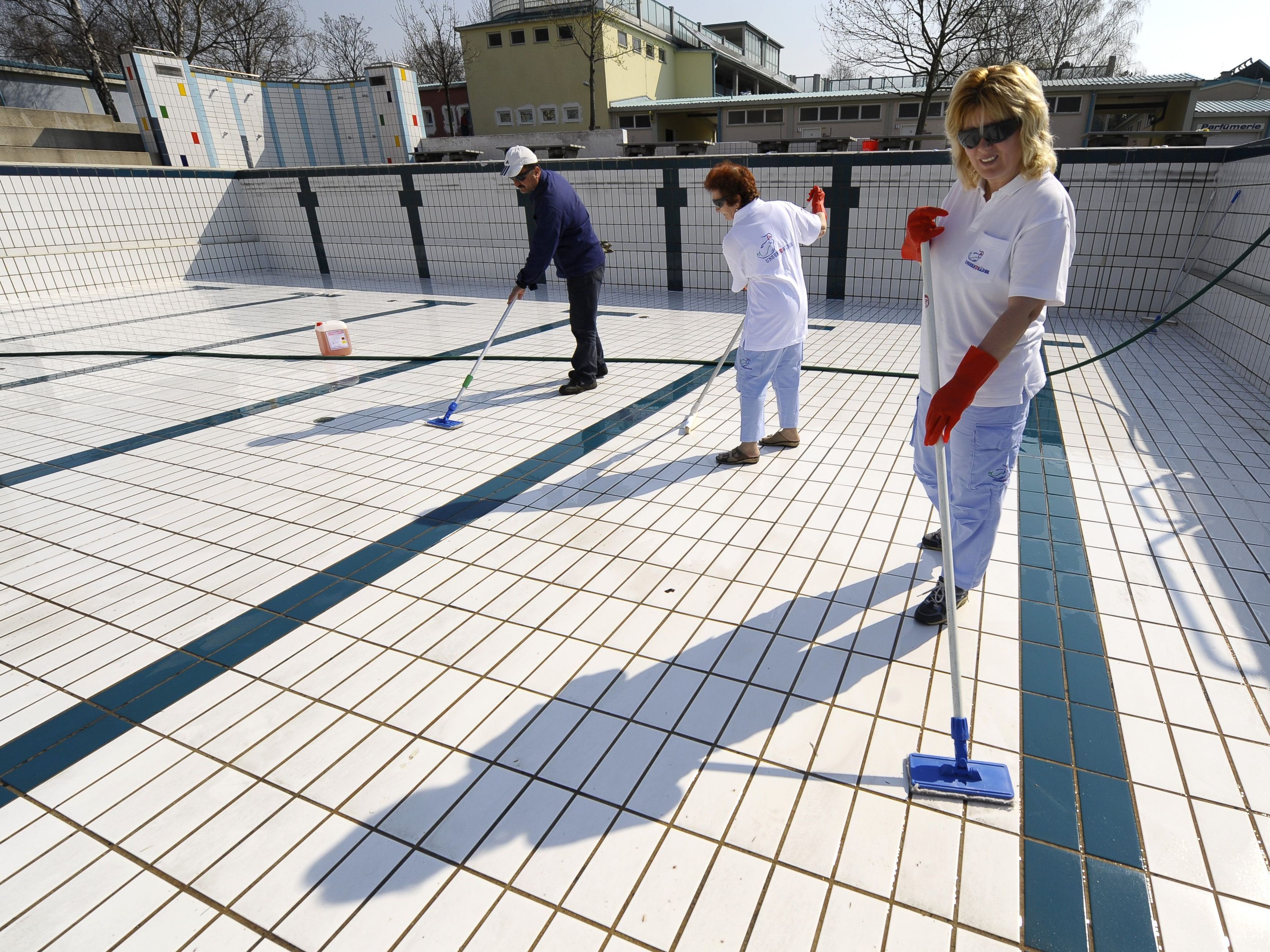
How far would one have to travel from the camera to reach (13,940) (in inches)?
59.4

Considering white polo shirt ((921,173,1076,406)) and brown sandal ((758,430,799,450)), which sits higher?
white polo shirt ((921,173,1076,406))

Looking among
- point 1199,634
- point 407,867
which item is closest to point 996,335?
point 1199,634

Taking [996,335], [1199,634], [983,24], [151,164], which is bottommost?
[1199,634]

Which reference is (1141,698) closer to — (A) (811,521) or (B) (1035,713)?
(B) (1035,713)

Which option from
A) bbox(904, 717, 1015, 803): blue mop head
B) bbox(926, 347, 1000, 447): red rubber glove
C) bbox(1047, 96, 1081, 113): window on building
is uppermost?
bbox(1047, 96, 1081, 113): window on building

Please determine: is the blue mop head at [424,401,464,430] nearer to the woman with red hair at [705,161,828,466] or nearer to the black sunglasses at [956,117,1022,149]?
the woman with red hair at [705,161,828,466]

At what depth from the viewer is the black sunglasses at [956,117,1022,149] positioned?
5.86 feet

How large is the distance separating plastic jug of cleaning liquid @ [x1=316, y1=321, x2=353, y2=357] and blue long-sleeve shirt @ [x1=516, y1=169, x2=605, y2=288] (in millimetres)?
2549

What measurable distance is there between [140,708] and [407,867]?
47.5 inches

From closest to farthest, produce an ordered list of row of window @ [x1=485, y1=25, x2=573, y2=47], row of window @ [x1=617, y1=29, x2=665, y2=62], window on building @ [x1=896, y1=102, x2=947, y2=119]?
window on building @ [x1=896, y1=102, x2=947, y2=119]
row of window @ [x1=485, y1=25, x2=573, y2=47]
row of window @ [x1=617, y1=29, x2=665, y2=62]

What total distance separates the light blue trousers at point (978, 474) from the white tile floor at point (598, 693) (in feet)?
1.12

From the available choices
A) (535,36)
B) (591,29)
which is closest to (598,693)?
(591,29)

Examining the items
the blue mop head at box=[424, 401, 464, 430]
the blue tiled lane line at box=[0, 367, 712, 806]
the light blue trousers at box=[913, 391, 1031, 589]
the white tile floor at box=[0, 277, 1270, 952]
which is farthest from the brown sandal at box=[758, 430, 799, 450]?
the blue mop head at box=[424, 401, 464, 430]

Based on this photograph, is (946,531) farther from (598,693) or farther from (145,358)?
(145,358)
